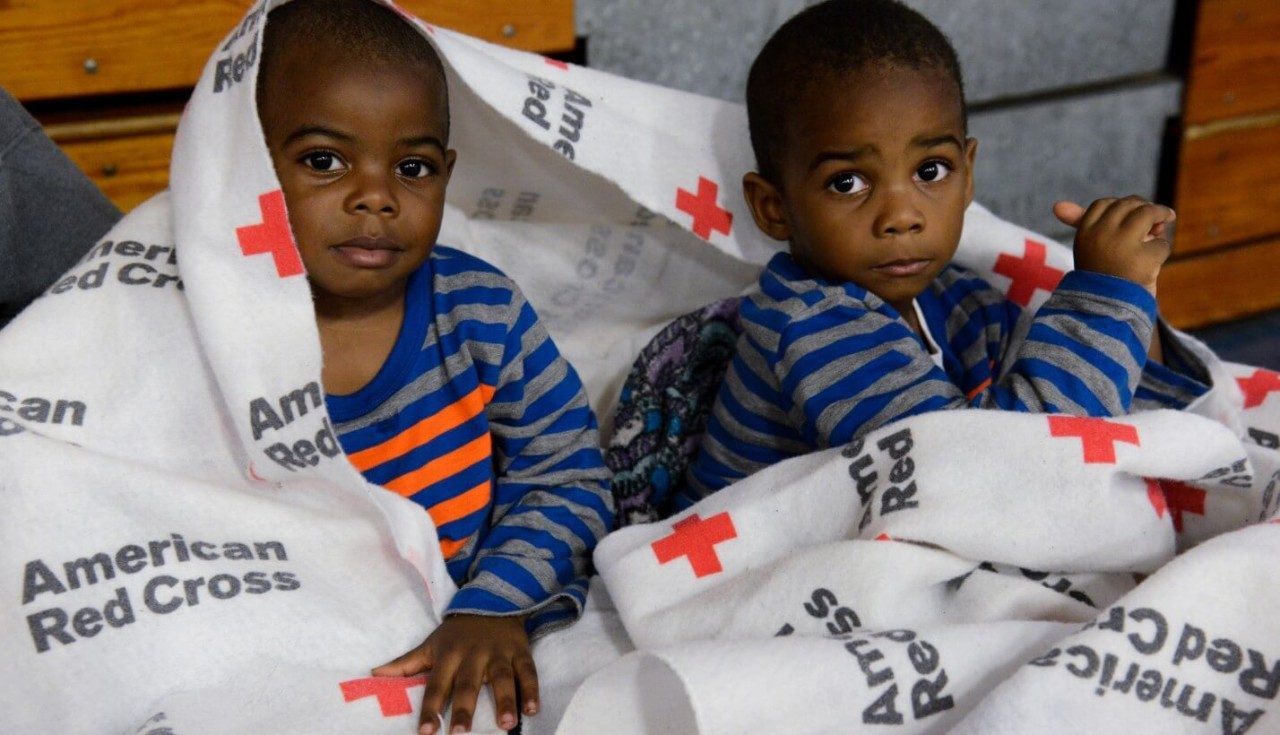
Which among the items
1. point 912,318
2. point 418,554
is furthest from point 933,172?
point 418,554

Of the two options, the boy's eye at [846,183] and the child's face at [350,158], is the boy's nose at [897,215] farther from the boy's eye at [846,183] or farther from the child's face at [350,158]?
the child's face at [350,158]

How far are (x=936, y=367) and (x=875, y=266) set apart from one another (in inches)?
3.9

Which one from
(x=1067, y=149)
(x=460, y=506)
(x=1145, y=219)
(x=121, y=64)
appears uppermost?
(x=121, y=64)

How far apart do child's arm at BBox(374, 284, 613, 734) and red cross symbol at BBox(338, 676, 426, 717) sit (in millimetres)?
16

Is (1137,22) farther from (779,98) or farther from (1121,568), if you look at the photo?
(1121,568)

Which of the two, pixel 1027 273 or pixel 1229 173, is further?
pixel 1229 173

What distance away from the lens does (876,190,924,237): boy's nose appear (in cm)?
99

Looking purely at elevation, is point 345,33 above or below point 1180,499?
above

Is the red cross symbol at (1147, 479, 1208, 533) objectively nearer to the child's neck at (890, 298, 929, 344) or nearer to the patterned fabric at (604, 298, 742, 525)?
the child's neck at (890, 298, 929, 344)

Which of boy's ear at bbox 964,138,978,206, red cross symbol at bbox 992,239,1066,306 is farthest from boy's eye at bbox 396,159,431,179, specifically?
red cross symbol at bbox 992,239,1066,306

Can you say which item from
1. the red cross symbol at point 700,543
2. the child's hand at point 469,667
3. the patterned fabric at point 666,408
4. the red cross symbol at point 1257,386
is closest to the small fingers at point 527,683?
the child's hand at point 469,667

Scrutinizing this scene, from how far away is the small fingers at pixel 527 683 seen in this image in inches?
33.9

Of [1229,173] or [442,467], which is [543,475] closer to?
[442,467]

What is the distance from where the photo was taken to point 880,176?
1.00m
